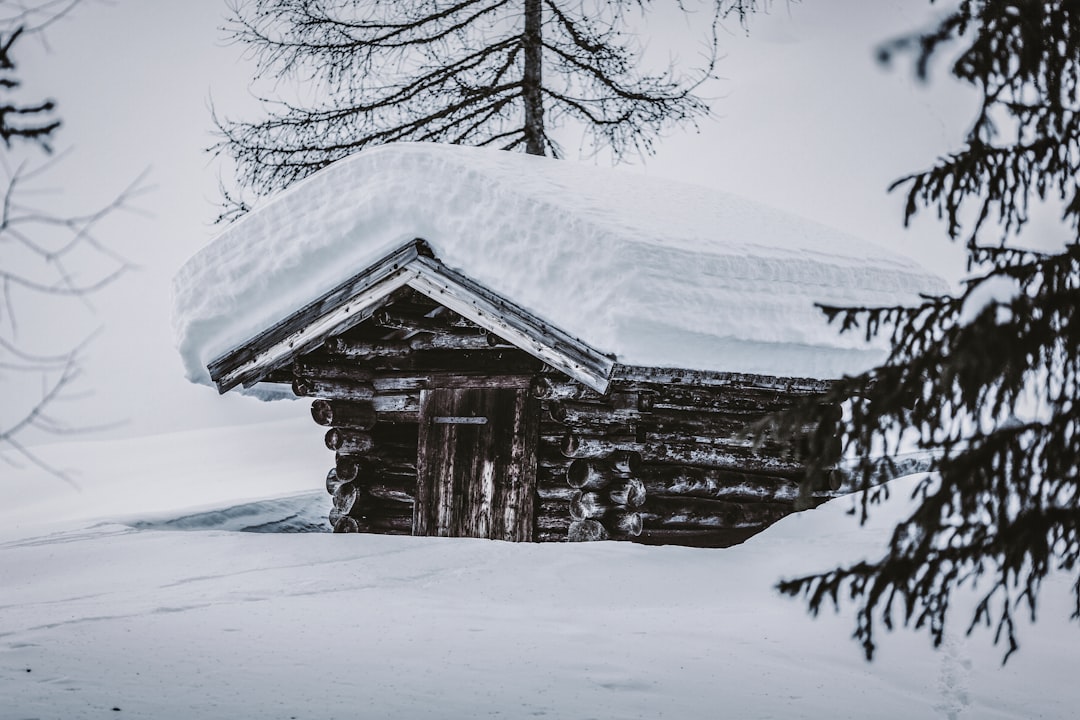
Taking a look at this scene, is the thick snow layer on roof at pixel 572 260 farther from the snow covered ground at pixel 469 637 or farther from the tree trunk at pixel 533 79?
the tree trunk at pixel 533 79

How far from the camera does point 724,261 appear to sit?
8.73 metres

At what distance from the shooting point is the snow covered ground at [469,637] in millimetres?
4461

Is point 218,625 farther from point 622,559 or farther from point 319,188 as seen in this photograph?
point 319,188

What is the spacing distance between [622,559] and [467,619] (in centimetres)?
200

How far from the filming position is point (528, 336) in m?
8.22

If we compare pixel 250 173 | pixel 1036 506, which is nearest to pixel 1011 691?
pixel 1036 506

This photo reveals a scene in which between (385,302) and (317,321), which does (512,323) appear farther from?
(317,321)

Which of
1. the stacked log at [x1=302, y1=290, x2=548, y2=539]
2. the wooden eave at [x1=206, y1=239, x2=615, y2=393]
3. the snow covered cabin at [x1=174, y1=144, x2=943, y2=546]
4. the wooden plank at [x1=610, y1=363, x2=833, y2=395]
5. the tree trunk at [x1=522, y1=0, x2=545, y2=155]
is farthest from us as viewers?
the tree trunk at [x1=522, y1=0, x2=545, y2=155]

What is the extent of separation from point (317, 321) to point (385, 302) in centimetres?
69

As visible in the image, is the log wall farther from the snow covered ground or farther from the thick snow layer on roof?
the snow covered ground

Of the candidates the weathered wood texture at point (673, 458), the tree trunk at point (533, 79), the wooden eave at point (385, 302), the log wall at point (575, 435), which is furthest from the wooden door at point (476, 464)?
the tree trunk at point (533, 79)

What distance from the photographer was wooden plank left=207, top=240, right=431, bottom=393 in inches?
348

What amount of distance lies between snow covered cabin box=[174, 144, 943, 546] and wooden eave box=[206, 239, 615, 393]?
2 centimetres

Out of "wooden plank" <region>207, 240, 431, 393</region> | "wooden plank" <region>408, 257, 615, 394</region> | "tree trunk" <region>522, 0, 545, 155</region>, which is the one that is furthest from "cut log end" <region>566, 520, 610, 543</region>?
"tree trunk" <region>522, 0, 545, 155</region>
